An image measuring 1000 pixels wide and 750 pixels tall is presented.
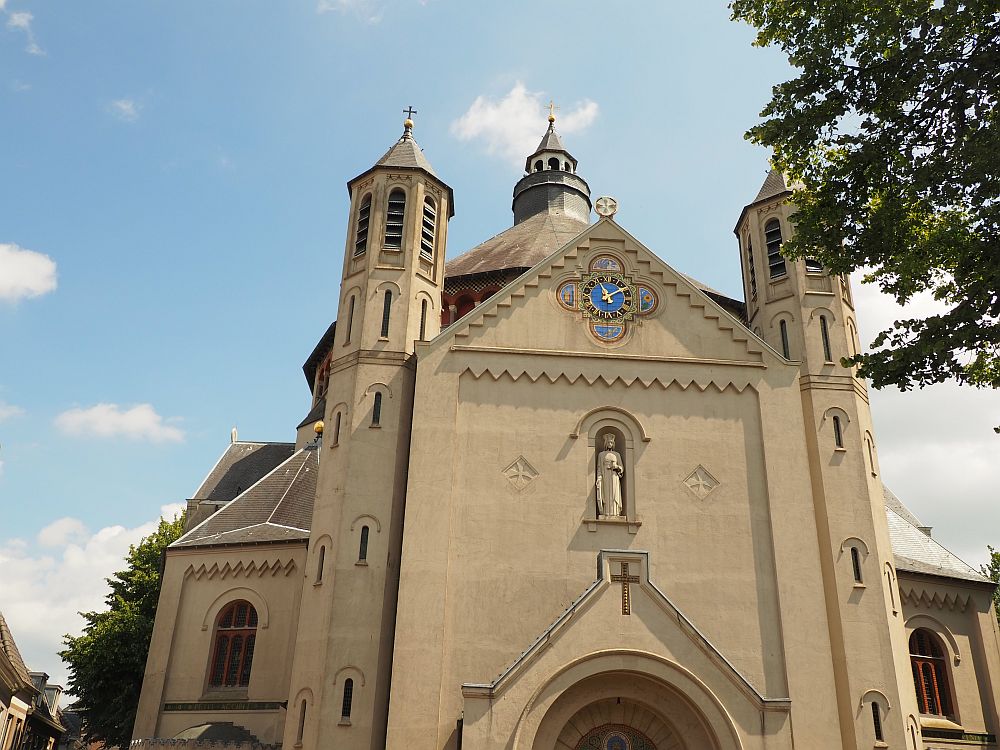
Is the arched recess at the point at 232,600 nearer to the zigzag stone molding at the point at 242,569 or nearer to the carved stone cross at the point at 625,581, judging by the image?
the zigzag stone molding at the point at 242,569

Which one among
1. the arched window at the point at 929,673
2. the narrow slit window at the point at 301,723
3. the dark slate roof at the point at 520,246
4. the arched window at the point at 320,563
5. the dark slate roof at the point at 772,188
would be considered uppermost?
the dark slate roof at the point at 520,246

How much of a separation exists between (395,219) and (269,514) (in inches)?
397

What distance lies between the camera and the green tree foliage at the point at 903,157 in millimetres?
13898

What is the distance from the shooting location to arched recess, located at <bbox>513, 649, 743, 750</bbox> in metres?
18.9

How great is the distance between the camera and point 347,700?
66.8ft

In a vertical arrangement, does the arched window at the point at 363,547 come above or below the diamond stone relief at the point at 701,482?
below

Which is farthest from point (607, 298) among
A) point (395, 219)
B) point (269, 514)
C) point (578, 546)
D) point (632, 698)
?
point (269, 514)

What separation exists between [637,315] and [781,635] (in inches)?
355

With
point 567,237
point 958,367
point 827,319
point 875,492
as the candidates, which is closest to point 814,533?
point 875,492

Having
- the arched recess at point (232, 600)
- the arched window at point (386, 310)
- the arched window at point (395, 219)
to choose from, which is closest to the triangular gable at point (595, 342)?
the arched window at point (386, 310)

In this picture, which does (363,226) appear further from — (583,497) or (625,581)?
(625,581)

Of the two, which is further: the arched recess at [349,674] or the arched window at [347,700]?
the arched recess at [349,674]

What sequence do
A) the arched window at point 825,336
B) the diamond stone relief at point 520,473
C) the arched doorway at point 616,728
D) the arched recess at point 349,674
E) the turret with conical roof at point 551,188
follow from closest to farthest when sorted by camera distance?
the arched doorway at point 616,728 → the arched recess at point 349,674 → the diamond stone relief at point 520,473 → the arched window at point 825,336 → the turret with conical roof at point 551,188

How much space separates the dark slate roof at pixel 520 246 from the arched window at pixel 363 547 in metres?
13.3
